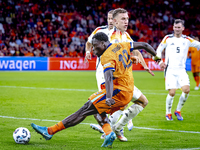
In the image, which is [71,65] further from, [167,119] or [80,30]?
[167,119]

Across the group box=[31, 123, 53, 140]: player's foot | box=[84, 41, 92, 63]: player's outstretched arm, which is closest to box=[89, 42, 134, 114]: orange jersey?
box=[31, 123, 53, 140]: player's foot

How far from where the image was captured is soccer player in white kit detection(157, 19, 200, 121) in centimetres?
722

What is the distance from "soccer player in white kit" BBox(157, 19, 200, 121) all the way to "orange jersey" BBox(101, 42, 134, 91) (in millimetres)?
3064

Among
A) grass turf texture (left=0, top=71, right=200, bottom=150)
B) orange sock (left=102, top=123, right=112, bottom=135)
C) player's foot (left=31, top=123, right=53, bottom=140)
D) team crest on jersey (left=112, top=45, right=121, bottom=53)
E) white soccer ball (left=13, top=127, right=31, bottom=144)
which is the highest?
team crest on jersey (left=112, top=45, right=121, bottom=53)

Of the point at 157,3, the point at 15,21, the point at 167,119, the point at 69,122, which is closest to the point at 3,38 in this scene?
the point at 15,21

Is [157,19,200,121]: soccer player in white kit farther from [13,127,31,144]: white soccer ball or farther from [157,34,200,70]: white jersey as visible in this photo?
[13,127,31,144]: white soccer ball

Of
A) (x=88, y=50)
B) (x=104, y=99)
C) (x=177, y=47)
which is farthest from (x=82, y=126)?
(x=177, y=47)

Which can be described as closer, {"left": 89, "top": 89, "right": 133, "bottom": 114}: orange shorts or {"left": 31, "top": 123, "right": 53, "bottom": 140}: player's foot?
{"left": 89, "top": 89, "right": 133, "bottom": 114}: orange shorts

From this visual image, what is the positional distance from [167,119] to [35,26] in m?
22.6

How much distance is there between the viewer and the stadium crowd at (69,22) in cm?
2656

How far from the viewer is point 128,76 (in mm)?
4332

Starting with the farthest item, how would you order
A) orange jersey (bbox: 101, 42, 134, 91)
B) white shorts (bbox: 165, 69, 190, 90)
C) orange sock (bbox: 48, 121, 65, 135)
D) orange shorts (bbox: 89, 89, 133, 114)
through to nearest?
1. white shorts (bbox: 165, 69, 190, 90)
2. orange sock (bbox: 48, 121, 65, 135)
3. orange shorts (bbox: 89, 89, 133, 114)
4. orange jersey (bbox: 101, 42, 134, 91)

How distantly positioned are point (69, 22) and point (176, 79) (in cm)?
2312

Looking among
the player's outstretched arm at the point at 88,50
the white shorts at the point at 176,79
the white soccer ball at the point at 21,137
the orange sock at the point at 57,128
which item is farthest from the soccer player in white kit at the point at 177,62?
the white soccer ball at the point at 21,137
